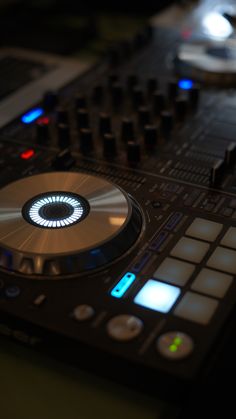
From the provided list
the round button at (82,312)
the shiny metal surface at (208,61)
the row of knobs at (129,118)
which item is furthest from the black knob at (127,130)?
the round button at (82,312)

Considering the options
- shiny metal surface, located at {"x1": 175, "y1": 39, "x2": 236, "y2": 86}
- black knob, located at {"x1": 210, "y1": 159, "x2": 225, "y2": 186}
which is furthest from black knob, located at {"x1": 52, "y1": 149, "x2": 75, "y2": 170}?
shiny metal surface, located at {"x1": 175, "y1": 39, "x2": 236, "y2": 86}

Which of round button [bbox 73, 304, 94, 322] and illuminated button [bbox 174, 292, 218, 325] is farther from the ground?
illuminated button [bbox 174, 292, 218, 325]

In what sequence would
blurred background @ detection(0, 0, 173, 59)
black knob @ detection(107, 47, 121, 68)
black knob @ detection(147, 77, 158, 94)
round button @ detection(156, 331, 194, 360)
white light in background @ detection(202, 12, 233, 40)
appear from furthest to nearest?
blurred background @ detection(0, 0, 173, 59) < white light in background @ detection(202, 12, 233, 40) < black knob @ detection(107, 47, 121, 68) < black knob @ detection(147, 77, 158, 94) < round button @ detection(156, 331, 194, 360)

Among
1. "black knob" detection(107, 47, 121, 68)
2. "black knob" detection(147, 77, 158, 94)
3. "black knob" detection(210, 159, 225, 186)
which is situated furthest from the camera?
"black knob" detection(107, 47, 121, 68)

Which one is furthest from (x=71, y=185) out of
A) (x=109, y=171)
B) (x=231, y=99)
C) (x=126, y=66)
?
(x=126, y=66)

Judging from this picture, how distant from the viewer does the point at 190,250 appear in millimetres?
763

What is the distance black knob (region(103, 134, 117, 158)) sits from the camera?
39.2 inches

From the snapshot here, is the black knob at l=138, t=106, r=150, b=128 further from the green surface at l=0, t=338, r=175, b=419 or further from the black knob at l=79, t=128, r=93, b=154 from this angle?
the green surface at l=0, t=338, r=175, b=419

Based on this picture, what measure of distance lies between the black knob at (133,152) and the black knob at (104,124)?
9cm

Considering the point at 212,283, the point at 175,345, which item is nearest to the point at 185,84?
the point at 212,283

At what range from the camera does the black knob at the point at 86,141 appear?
3.34 feet

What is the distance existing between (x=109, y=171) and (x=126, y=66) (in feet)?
1.68

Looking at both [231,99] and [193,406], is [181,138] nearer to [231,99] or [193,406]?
[231,99]

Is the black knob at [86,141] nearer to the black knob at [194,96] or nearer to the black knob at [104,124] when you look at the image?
the black knob at [104,124]
